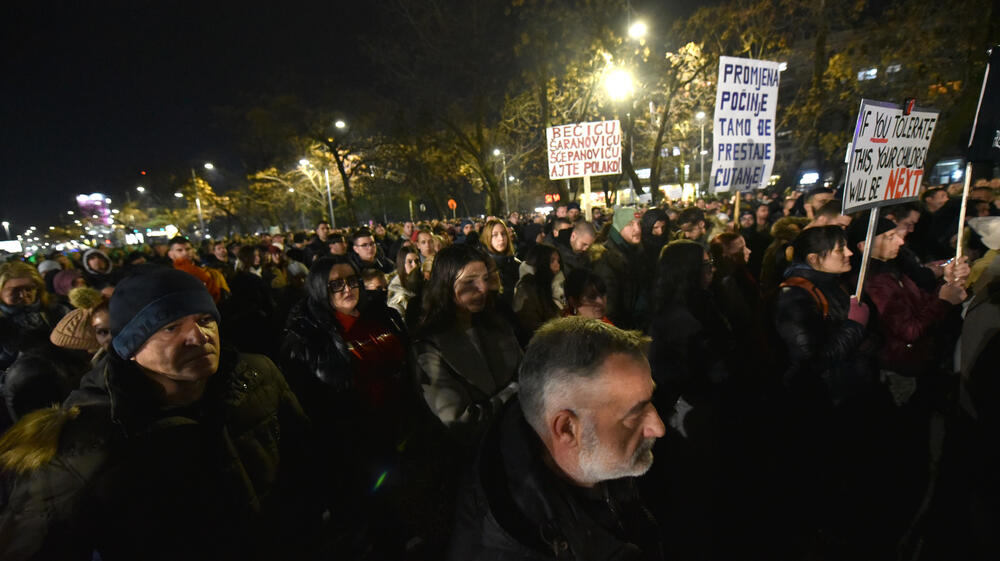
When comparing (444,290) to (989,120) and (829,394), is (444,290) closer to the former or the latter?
(829,394)

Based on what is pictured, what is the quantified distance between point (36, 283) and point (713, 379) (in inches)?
247

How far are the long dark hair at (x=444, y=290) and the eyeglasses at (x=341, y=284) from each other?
29.3 inches

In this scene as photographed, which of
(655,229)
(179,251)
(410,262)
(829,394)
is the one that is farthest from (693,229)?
(179,251)

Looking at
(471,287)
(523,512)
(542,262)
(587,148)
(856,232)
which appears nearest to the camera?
(523,512)

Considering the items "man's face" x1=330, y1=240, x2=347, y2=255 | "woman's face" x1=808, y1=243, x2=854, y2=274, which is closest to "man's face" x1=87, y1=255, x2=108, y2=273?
"man's face" x1=330, y1=240, x2=347, y2=255

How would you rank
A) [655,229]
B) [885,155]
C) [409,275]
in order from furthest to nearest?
[655,229], [409,275], [885,155]

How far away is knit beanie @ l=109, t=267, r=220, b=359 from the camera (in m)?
1.74

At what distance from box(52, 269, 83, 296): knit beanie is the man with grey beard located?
719 cm

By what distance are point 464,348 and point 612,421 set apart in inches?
49.0

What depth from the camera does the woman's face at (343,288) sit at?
9.80ft

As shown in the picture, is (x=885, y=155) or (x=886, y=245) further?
(x=885, y=155)

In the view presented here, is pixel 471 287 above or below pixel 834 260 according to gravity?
above

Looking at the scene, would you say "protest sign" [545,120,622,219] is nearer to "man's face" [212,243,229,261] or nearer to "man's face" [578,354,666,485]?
"man's face" [212,243,229,261]

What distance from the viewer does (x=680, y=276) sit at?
3.48 m
